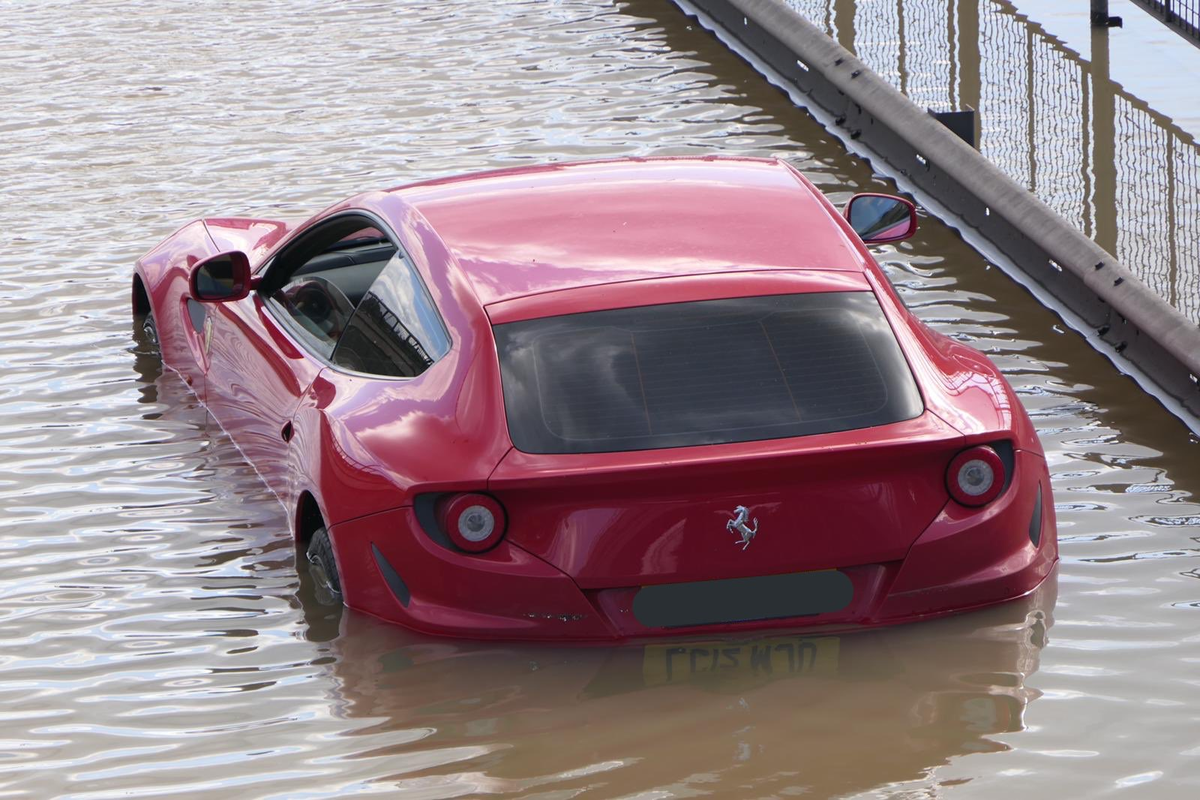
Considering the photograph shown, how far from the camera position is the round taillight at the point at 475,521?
5234 millimetres

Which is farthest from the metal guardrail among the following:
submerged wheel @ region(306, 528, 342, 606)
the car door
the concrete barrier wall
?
submerged wheel @ region(306, 528, 342, 606)

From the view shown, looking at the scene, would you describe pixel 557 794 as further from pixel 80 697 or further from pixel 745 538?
pixel 80 697

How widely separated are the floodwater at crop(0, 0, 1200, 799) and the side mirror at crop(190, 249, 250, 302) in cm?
76

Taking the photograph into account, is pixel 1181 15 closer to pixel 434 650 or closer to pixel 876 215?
pixel 876 215

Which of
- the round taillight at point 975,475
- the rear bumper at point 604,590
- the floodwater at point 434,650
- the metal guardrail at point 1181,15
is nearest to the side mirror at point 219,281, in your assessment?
the floodwater at point 434,650

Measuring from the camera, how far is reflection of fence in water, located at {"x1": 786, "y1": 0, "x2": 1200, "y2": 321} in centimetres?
950

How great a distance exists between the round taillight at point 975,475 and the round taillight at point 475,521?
1.29 metres

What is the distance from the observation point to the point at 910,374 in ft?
18.1

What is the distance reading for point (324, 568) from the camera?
20.0ft

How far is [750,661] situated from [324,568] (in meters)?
1.48

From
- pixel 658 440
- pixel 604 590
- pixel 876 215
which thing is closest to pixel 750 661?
pixel 604 590

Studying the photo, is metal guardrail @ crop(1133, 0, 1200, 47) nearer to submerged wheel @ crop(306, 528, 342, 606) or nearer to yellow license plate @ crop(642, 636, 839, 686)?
yellow license plate @ crop(642, 636, 839, 686)

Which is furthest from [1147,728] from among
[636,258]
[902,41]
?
[902,41]

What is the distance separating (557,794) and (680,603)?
0.68 m
